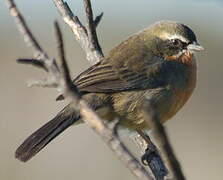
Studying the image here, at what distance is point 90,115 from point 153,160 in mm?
3041

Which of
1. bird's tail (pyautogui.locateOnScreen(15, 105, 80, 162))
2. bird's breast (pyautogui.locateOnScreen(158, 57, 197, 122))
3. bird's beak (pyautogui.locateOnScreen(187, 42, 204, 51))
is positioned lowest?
bird's breast (pyautogui.locateOnScreen(158, 57, 197, 122))

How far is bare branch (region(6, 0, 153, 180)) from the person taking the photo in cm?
278

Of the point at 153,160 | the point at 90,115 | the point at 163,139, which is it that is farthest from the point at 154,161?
the point at 163,139

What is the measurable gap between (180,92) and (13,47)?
61.8 feet

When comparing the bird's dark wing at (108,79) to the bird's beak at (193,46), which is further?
the bird's beak at (193,46)

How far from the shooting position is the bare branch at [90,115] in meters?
2.78

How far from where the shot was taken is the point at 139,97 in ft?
20.1

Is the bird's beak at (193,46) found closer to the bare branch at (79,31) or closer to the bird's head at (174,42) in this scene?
the bird's head at (174,42)

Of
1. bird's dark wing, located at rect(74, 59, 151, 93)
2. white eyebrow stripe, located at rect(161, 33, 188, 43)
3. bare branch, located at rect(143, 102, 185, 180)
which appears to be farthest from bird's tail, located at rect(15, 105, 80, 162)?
bare branch, located at rect(143, 102, 185, 180)

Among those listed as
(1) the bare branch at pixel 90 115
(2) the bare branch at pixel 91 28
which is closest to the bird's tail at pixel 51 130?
(2) the bare branch at pixel 91 28

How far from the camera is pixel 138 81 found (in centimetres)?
620

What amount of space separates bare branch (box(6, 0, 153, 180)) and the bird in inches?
104

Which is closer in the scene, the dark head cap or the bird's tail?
the bird's tail

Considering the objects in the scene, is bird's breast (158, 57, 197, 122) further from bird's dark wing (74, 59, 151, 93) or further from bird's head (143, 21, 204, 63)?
bird's dark wing (74, 59, 151, 93)
